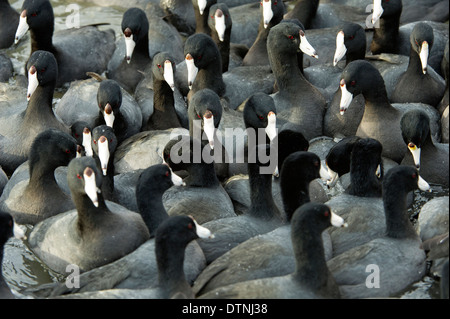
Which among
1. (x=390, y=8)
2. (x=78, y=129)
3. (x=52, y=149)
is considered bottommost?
(x=78, y=129)

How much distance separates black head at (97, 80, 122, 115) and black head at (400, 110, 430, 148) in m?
2.48

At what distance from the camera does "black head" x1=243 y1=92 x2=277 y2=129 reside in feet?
25.4

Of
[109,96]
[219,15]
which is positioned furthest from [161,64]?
[219,15]

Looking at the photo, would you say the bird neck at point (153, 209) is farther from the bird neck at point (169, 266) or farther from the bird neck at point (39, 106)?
the bird neck at point (39, 106)

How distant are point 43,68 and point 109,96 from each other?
727 millimetres

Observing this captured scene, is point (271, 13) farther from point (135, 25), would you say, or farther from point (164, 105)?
point (164, 105)

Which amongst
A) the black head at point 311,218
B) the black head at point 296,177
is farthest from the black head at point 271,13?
the black head at point 311,218

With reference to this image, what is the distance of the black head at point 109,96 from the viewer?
315 inches

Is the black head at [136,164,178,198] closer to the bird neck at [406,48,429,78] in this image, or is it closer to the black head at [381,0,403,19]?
the bird neck at [406,48,429,78]

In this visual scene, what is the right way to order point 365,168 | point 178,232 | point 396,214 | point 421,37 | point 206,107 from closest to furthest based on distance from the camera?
point 178,232, point 396,214, point 365,168, point 206,107, point 421,37

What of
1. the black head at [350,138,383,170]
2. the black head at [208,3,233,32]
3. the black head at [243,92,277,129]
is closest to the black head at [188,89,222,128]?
the black head at [243,92,277,129]

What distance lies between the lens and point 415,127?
24.2ft
